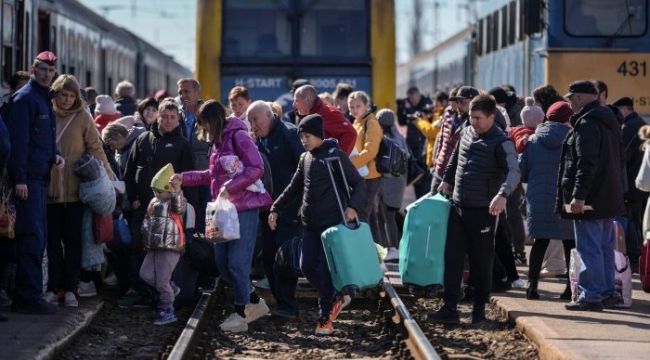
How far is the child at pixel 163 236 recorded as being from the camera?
1106 centimetres

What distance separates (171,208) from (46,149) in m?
1.00

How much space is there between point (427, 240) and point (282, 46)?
28.2ft

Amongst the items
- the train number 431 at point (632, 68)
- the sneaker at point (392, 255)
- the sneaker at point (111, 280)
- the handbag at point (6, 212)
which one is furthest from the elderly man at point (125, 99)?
the handbag at point (6, 212)

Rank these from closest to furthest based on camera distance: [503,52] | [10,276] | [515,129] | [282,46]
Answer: [10,276] < [515,129] < [282,46] < [503,52]

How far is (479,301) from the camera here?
441 inches

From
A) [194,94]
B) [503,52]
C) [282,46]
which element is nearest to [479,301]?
[194,94]

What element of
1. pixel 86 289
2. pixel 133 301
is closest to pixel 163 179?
pixel 133 301

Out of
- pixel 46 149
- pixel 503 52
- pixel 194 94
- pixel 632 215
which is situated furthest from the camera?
pixel 503 52

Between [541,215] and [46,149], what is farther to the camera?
[541,215]

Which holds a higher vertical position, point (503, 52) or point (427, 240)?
point (503, 52)

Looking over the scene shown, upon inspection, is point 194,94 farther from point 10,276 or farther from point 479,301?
point 479,301

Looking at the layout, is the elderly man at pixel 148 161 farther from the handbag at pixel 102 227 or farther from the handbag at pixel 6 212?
the handbag at pixel 6 212

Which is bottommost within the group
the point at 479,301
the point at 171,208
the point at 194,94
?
the point at 479,301

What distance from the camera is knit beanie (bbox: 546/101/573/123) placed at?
1252 centimetres
